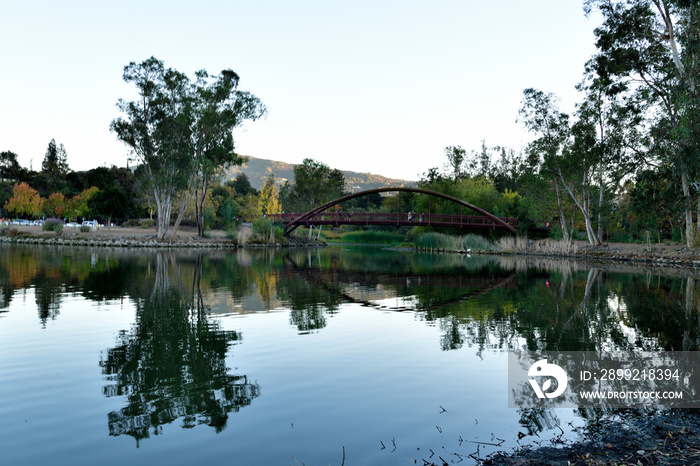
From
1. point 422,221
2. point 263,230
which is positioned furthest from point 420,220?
point 263,230

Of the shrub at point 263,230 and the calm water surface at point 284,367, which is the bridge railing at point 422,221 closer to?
the shrub at point 263,230

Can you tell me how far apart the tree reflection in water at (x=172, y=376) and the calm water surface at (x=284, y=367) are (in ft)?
0.11

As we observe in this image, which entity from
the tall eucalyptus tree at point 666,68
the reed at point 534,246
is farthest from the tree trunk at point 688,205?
the reed at point 534,246

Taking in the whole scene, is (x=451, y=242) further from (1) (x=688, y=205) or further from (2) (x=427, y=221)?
(1) (x=688, y=205)

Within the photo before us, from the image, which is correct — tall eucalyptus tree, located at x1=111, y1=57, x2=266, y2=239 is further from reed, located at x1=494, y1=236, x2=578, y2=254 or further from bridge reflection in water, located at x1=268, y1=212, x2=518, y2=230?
reed, located at x1=494, y1=236, x2=578, y2=254

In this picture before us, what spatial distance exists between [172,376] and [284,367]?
1691mm

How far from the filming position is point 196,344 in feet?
30.1

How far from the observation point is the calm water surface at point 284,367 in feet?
16.3

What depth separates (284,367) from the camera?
7770 mm

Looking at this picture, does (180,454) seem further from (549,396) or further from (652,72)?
(652,72)

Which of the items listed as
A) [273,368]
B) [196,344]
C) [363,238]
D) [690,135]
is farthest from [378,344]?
[363,238]

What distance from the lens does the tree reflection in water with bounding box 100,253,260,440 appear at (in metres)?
5.60

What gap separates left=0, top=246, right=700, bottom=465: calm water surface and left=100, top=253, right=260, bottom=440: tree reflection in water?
1.4 inches

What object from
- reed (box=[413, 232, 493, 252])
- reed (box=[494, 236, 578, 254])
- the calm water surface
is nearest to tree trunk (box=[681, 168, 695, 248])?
reed (box=[494, 236, 578, 254])
